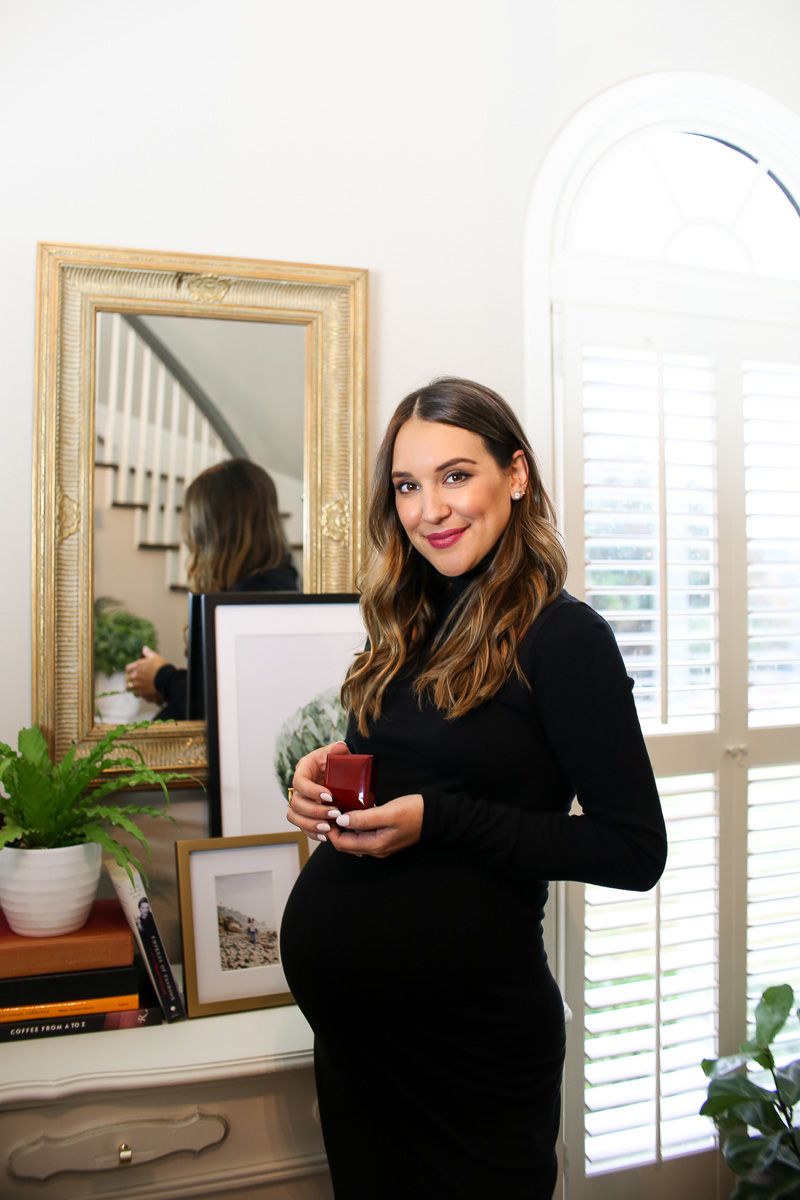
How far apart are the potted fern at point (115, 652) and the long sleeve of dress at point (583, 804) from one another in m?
0.79

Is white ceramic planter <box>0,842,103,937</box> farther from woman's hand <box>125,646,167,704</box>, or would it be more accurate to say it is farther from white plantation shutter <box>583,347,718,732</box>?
white plantation shutter <box>583,347,718,732</box>

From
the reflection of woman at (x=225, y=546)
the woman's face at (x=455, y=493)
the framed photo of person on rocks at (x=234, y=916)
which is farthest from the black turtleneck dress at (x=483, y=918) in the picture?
the reflection of woman at (x=225, y=546)

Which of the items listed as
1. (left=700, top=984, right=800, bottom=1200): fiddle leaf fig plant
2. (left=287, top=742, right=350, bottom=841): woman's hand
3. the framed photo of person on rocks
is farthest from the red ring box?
(left=700, top=984, right=800, bottom=1200): fiddle leaf fig plant

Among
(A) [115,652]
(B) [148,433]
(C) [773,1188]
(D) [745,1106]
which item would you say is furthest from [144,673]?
Answer: (C) [773,1188]

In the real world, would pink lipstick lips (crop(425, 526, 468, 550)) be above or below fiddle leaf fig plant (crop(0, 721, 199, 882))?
above

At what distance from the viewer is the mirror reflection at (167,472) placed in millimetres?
1576

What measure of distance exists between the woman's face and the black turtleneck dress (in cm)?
15

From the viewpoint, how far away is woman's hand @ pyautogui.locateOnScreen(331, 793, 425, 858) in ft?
3.28

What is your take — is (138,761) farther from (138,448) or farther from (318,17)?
(318,17)

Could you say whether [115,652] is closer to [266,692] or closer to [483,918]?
[266,692]

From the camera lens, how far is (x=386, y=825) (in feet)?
3.29

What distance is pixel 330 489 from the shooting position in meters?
1.69

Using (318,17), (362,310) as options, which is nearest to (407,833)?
(362,310)

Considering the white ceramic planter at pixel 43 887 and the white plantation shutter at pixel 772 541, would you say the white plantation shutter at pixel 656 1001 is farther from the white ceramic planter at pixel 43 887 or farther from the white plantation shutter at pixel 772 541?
the white ceramic planter at pixel 43 887
